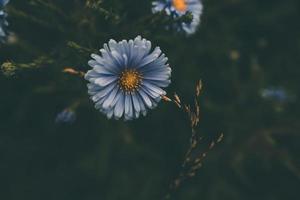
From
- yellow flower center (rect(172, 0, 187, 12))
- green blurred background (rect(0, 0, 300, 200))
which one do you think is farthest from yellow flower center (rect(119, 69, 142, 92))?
green blurred background (rect(0, 0, 300, 200))

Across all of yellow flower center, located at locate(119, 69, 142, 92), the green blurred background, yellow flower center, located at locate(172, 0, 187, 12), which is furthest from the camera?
the green blurred background

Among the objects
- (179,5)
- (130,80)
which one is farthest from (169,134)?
(130,80)

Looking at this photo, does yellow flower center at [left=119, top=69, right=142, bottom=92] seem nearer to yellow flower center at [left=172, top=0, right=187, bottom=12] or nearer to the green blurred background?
yellow flower center at [left=172, top=0, right=187, bottom=12]

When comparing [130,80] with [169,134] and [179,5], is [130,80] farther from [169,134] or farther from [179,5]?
[169,134]

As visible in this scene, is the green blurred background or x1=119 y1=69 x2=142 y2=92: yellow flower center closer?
x1=119 y1=69 x2=142 y2=92: yellow flower center

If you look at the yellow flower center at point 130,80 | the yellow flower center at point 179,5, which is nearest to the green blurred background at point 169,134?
the yellow flower center at point 179,5

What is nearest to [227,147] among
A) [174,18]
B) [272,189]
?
[272,189]
